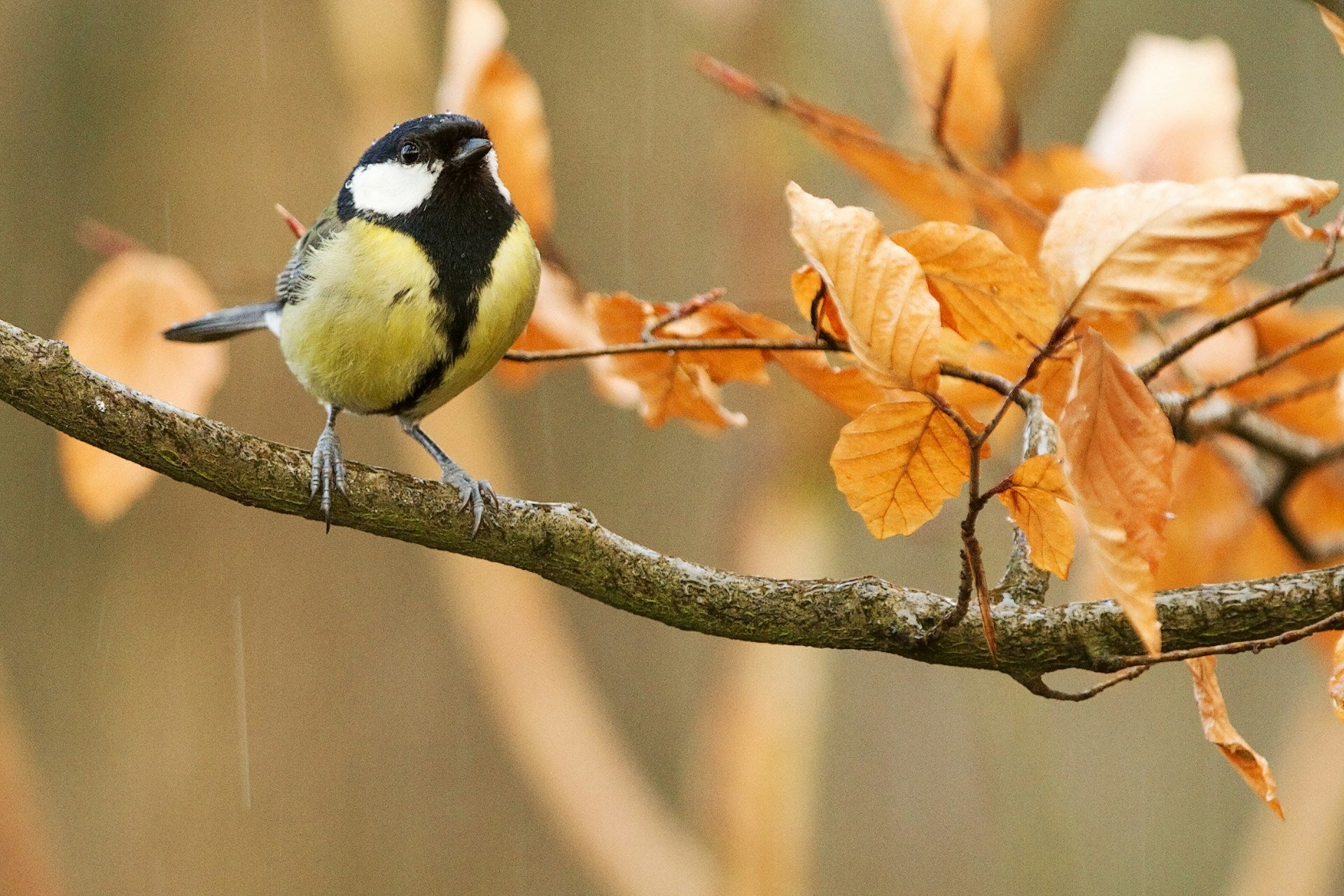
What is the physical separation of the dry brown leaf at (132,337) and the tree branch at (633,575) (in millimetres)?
224

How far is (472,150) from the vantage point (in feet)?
2.85

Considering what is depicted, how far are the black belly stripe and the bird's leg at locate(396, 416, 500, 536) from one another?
55 mm

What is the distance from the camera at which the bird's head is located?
2.89 feet

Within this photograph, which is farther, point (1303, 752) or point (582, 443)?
point (582, 443)

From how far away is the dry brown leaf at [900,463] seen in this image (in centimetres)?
46

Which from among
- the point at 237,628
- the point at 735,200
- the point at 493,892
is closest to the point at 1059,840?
the point at 493,892

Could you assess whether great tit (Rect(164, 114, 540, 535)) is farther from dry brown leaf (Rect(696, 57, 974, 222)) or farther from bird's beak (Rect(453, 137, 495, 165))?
dry brown leaf (Rect(696, 57, 974, 222))

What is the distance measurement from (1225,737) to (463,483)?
0.47 metres

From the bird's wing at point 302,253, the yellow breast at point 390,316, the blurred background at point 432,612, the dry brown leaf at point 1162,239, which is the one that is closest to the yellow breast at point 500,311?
the yellow breast at point 390,316

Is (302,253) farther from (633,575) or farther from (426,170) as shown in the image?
(633,575)

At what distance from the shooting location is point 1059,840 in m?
1.74

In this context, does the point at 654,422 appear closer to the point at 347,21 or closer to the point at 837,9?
the point at 347,21

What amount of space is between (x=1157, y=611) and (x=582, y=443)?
152 centimetres

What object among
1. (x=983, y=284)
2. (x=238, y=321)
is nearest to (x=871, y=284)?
(x=983, y=284)
